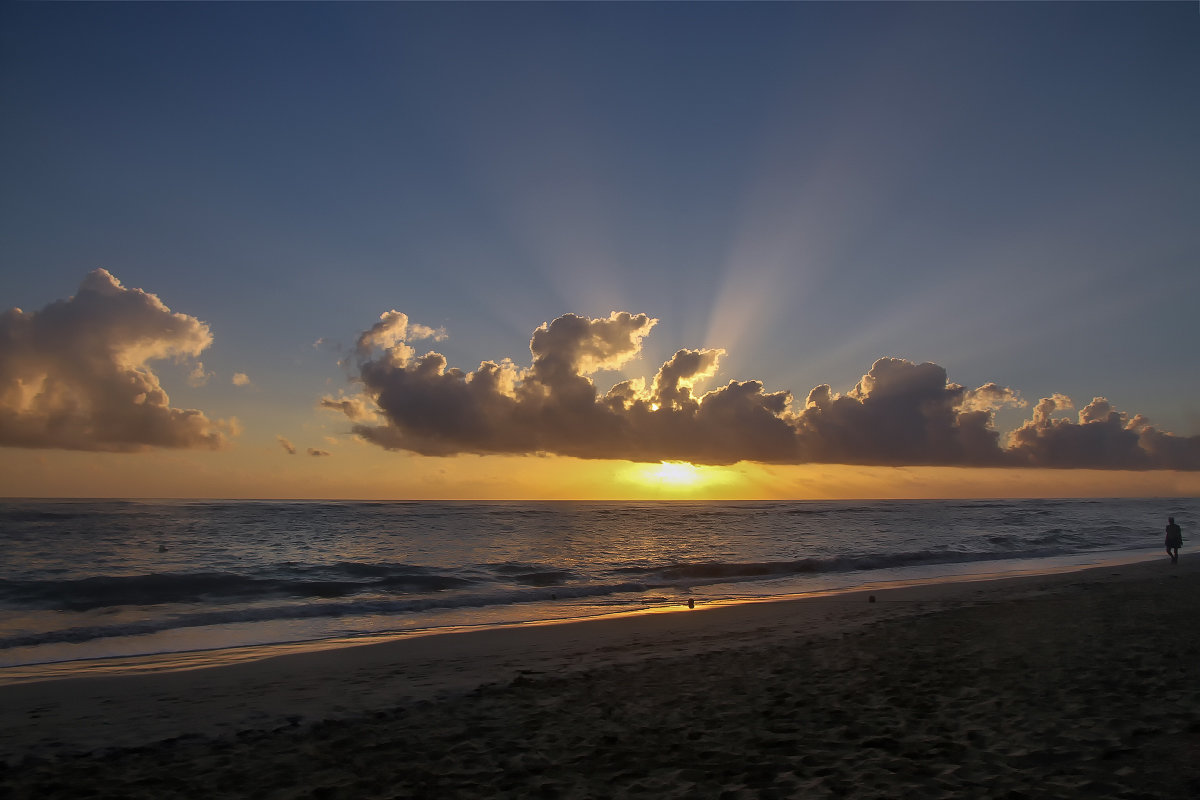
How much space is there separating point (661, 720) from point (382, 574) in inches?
991

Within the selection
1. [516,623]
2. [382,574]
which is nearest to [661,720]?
[516,623]

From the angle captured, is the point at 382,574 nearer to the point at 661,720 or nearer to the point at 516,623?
the point at 516,623

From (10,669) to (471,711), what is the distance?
1081 cm

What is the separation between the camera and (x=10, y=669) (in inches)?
515

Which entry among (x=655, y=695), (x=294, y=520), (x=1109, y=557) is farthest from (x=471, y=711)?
(x=294, y=520)

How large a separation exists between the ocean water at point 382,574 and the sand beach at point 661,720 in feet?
18.0

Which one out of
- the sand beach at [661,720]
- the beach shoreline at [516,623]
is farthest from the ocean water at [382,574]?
the sand beach at [661,720]

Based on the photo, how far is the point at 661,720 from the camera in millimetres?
8188

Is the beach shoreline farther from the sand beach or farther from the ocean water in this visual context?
the sand beach

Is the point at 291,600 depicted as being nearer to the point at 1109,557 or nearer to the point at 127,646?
the point at 127,646

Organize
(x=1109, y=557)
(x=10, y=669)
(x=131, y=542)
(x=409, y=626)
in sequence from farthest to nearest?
(x=131, y=542)
(x=1109, y=557)
(x=409, y=626)
(x=10, y=669)

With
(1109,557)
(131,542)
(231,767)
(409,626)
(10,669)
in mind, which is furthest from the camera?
(131,542)

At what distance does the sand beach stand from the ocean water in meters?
5.50

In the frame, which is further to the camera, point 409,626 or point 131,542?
point 131,542
